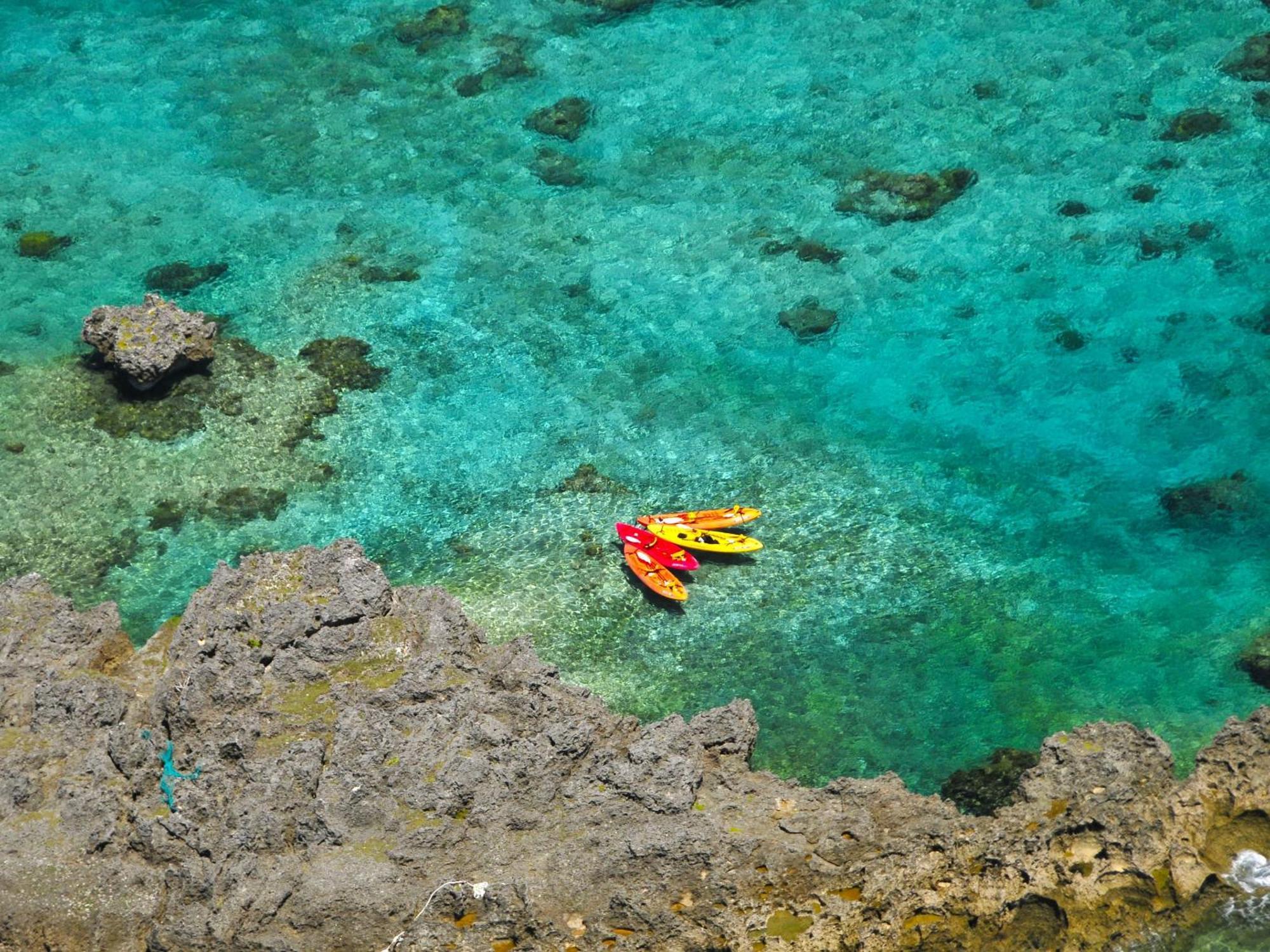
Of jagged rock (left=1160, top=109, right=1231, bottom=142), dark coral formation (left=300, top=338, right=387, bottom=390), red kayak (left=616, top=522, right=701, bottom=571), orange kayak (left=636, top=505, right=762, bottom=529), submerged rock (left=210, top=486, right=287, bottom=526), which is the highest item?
jagged rock (left=1160, top=109, right=1231, bottom=142)

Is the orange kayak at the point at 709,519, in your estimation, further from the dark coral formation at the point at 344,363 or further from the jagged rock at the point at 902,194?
the jagged rock at the point at 902,194

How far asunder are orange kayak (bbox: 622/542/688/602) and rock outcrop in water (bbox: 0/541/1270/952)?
4.76 metres

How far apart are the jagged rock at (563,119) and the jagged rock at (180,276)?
9.27m

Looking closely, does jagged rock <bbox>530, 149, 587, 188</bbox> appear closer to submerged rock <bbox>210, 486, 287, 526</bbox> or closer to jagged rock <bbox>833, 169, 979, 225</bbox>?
jagged rock <bbox>833, 169, 979, 225</bbox>

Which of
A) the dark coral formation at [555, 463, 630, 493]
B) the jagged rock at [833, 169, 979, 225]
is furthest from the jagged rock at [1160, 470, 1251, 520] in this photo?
the dark coral formation at [555, 463, 630, 493]

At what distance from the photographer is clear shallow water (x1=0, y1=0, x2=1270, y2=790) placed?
3198 cm

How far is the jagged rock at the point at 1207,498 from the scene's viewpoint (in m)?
33.9

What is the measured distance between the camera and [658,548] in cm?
3322

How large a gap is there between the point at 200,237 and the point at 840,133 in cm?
1653

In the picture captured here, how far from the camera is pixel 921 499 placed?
34562mm

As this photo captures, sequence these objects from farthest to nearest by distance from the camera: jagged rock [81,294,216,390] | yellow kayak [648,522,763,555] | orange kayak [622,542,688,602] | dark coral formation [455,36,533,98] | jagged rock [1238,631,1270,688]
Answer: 1. dark coral formation [455,36,533,98]
2. jagged rock [81,294,216,390]
3. yellow kayak [648,522,763,555]
4. orange kayak [622,542,688,602]
5. jagged rock [1238,631,1270,688]

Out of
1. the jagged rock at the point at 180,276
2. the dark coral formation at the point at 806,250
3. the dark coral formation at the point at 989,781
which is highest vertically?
the dark coral formation at the point at 806,250

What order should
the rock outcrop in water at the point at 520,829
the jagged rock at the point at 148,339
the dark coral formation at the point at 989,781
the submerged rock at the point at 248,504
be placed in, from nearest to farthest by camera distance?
the rock outcrop in water at the point at 520,829 → the dark coral formation at the point at 989,781 → the submerged rock at the point at 248,504 → the jagged rock at the point at 148,339

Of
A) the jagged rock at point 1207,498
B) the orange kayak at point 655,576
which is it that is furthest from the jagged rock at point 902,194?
the orange kayak at point 655,576
